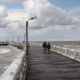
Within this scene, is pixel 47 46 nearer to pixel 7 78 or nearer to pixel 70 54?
pixel 70 54

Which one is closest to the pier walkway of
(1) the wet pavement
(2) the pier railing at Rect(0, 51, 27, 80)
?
(2) the pier railing at Rect(0, 51, 27, 80)

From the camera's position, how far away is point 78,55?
23.4 m

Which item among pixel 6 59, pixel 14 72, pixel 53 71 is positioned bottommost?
pixel 6 59

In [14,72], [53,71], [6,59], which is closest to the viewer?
[14,72]

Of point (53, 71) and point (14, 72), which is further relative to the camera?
point (53, 71)

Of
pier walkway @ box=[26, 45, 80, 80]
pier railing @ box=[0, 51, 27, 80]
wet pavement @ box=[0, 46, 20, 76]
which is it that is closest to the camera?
pier railing @ box=[0, 51, 27, 80]

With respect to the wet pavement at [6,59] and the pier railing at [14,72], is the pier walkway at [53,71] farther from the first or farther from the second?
the wet pavement at [6,59]

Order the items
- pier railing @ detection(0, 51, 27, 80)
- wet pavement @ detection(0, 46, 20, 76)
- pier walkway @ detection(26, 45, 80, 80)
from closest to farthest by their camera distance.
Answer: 1. pier railing @ detection(0, 51, 27, 80)
2. pier walkway @ detection(26, 45, 80, 80)
3. wet pavement @ detection(0, 46, 20, 76)

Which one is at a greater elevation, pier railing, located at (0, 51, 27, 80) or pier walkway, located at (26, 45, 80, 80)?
pier railing, located at (0, 51, 27, 80)

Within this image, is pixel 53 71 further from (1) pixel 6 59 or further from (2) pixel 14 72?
(1) pixel 6 59

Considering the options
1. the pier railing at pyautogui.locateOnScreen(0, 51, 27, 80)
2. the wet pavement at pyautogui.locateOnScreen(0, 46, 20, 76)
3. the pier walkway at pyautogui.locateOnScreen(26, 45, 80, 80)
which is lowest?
the wet pavement at pyautogui.locateOnScreen(0, 46, 20, 76)

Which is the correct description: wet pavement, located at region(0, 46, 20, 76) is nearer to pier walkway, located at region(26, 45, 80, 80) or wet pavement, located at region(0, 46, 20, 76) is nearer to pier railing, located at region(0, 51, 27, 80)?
pier walkway, located at region(26, 45, 80, 80)

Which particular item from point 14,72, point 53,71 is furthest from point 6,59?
point 14,72

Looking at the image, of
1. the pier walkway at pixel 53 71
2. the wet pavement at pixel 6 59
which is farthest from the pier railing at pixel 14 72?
the wet pavement at pixel 6 59
